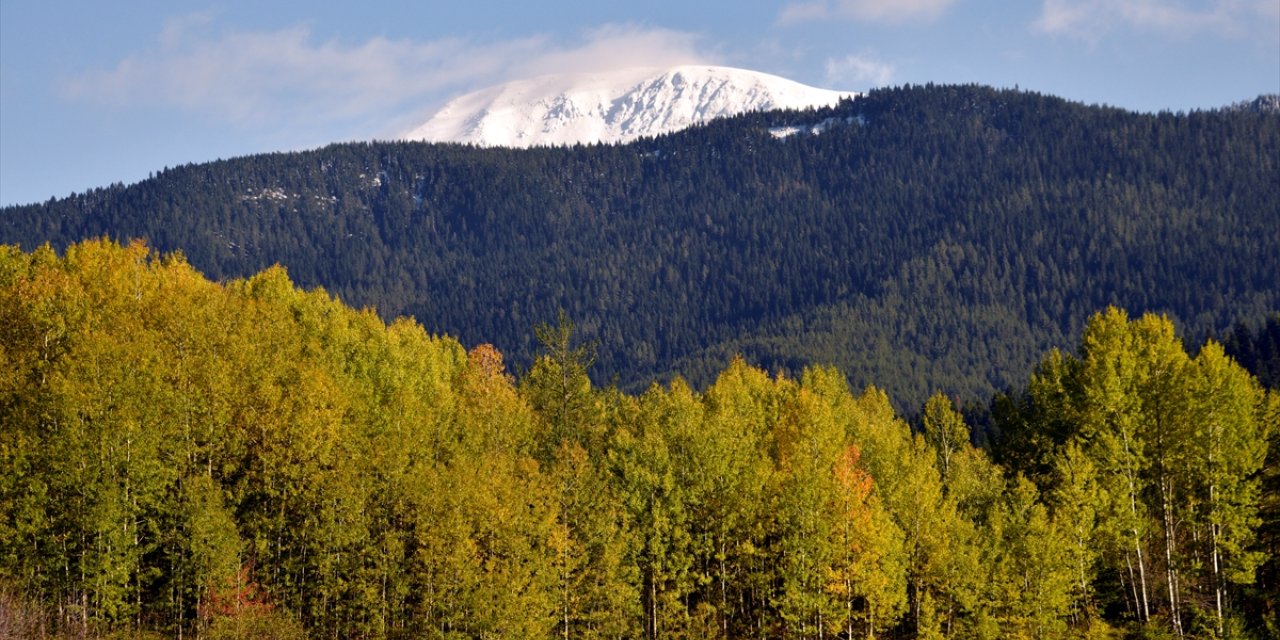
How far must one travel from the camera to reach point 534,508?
69.2 meters

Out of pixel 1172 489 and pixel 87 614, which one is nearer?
pixel 87 614

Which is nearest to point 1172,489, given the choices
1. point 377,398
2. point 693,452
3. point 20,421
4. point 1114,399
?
point 1114,399

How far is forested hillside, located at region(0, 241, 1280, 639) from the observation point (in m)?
60.9

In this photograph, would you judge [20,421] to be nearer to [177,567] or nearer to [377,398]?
[177,567]

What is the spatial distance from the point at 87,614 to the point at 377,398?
26.5 metres

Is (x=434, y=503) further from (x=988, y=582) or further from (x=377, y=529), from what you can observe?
(x=988, y=582)

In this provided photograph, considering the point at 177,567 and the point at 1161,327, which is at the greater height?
the point at 1161,327

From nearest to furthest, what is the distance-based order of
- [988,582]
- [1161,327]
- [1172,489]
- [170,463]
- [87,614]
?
[87,614], [170,463], [988,582], [1172,489], [1161,327]

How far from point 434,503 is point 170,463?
574 inches

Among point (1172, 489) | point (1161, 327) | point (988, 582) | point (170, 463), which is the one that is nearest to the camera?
point (170, 463)

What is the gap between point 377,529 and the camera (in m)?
68.7

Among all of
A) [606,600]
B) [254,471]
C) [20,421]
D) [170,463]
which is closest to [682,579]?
[606,600]

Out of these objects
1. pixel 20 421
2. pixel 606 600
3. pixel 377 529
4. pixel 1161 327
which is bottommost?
pixel 606 600

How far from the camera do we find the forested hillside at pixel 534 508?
200 feet
